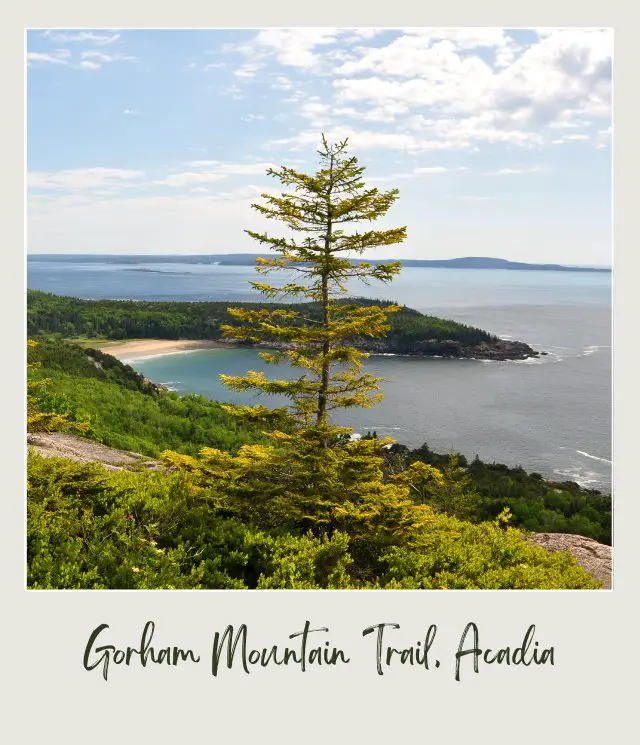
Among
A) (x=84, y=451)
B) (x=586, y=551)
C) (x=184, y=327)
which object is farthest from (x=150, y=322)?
(x=586, y=551)

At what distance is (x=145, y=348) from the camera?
2667 cm

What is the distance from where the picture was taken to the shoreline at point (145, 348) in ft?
77.8

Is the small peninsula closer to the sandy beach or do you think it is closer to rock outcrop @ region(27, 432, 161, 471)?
the sandy beach

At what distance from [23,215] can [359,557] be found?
19.5 feet

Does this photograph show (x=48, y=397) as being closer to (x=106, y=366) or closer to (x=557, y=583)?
(x=106, y=366)

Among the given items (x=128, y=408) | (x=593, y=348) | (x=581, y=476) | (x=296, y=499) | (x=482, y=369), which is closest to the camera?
(x=296, y=499)

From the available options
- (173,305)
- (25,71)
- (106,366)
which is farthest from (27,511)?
(106,366)

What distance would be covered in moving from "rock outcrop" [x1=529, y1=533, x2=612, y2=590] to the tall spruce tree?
18.3 ft

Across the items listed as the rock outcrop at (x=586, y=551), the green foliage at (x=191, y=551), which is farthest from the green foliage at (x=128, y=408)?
the green foliage at (x=191, y=551)

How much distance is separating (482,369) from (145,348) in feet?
49.9

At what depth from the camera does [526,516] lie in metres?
16.5

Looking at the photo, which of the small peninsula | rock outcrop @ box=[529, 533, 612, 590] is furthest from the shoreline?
rock outcrop @ box=[529, 533, 612, 590]

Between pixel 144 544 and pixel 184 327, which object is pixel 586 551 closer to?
pixel 144 544

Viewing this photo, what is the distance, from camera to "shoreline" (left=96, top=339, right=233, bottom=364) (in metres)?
23.7
